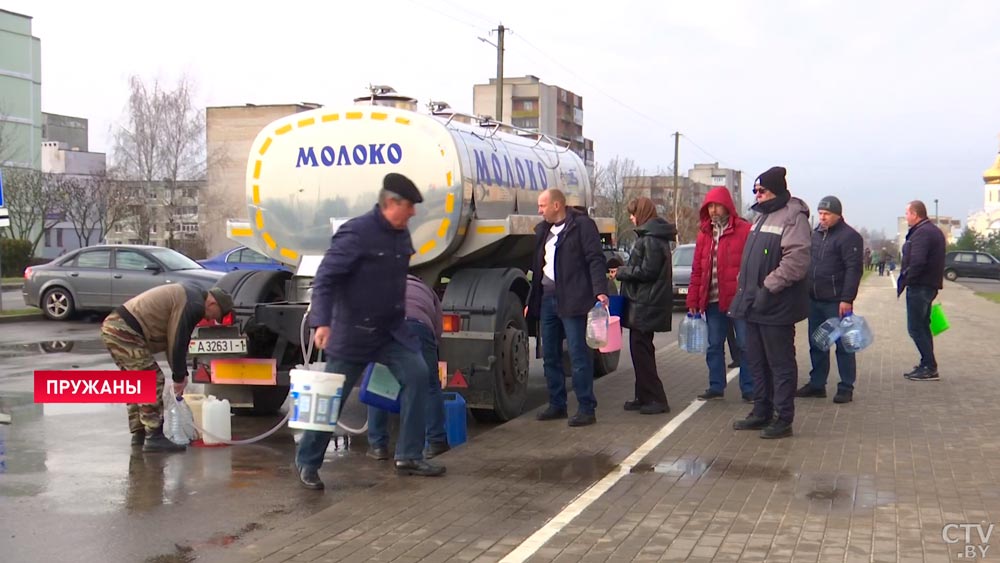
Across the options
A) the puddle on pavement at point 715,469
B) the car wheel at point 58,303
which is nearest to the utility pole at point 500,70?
the car wheel at point 58,303

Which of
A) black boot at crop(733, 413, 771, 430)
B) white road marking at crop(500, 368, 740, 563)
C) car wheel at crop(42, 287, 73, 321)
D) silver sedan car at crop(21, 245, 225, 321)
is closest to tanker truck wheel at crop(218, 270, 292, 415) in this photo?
white road marking at crop(500, 368, 740, 563)

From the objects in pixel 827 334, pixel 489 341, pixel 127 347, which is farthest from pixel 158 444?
pixel 827 334

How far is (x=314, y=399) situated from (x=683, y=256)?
20453mm

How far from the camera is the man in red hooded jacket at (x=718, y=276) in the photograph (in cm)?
973

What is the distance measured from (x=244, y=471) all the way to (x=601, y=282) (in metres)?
3.12

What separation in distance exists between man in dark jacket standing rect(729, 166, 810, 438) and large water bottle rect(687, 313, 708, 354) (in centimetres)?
153

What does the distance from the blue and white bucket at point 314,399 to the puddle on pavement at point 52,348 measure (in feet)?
29.4

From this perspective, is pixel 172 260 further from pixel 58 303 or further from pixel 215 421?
pixel 215 421

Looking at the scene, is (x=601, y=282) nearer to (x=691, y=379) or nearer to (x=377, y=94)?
(x=377, y=94)

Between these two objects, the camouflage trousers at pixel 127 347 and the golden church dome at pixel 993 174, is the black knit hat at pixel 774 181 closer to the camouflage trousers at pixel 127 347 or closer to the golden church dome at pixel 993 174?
the camouflage trousers at pixel 127 347

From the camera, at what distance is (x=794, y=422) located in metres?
9.05

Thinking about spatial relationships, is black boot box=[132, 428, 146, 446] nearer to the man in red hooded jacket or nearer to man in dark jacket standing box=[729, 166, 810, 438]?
man in dark jacket standing box=[729, 166, 810, 438]

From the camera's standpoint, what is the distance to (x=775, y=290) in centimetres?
814

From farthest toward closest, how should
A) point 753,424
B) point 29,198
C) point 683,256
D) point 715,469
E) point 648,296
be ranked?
1. point 29,198
2. point 683,256
3. point 648,296
4. point 753,424
5. point 715,469
